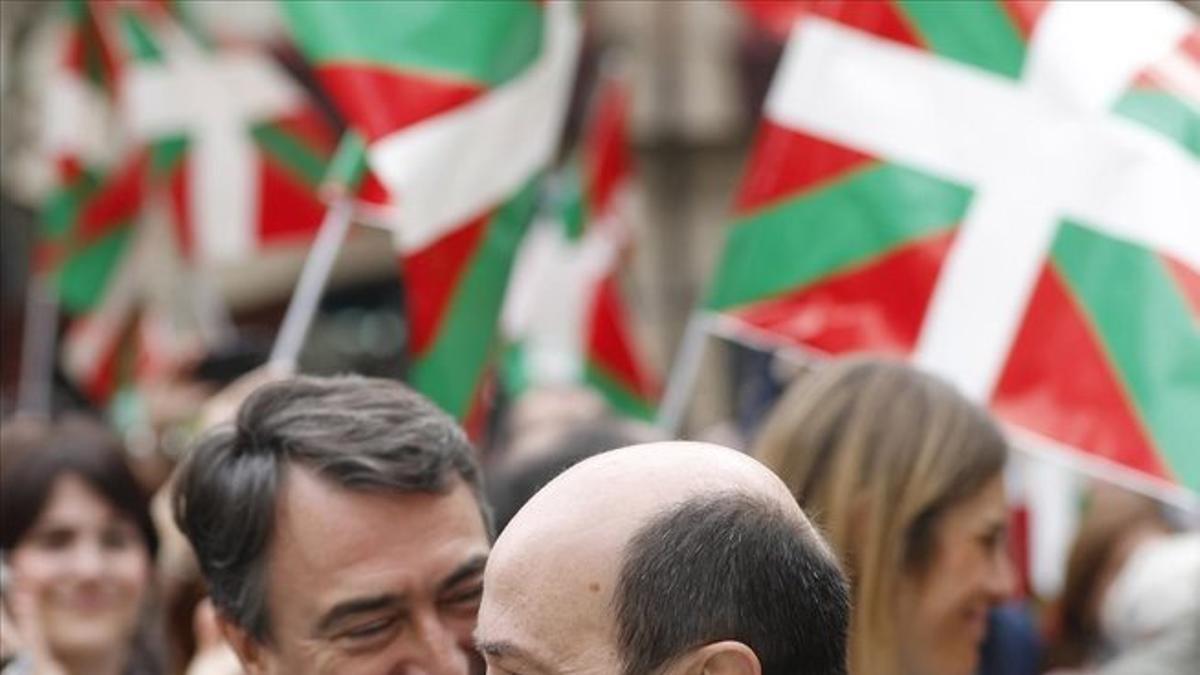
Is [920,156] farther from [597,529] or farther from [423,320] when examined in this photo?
[597,529]

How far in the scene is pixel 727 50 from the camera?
83.1 feet

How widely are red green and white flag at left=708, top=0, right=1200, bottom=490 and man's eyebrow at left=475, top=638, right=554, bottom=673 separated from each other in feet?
7.51

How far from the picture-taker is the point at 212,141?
32.8ft

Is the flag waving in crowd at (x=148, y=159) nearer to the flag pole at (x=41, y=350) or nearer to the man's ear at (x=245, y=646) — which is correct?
the flag pole at (x=41, y=350)

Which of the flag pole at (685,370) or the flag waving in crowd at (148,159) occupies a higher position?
the flag pole at (685,370)

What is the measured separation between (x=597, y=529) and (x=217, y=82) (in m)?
7.01

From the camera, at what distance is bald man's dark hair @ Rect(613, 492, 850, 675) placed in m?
3.05

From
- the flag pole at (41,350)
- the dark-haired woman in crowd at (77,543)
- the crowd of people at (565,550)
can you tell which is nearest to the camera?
the crowd of people at (565,550)

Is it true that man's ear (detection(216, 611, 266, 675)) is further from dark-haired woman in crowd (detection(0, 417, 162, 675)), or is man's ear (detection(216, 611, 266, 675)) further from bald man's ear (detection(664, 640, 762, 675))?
dark-haired woman in crowd (detection(0, 417, 162, 675))

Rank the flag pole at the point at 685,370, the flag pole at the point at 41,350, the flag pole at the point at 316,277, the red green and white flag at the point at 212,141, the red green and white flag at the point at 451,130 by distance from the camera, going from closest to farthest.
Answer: the red green and white flag at the point at 451,130 < the flag pole at the point at 685,370 < the flag pole at the point at 316,277 < the red green and white flag at the point at 212,141 < the flag pole at the point at 41,350

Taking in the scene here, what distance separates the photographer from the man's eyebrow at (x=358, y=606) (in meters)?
4.13

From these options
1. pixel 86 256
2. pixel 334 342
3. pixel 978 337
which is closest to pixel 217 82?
pixel 86 256

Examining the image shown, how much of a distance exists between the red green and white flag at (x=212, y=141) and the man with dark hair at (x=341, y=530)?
5.37 metres

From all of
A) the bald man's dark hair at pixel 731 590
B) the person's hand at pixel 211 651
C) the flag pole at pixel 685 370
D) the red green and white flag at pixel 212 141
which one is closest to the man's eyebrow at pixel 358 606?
the person's hand at pixel 211 651
